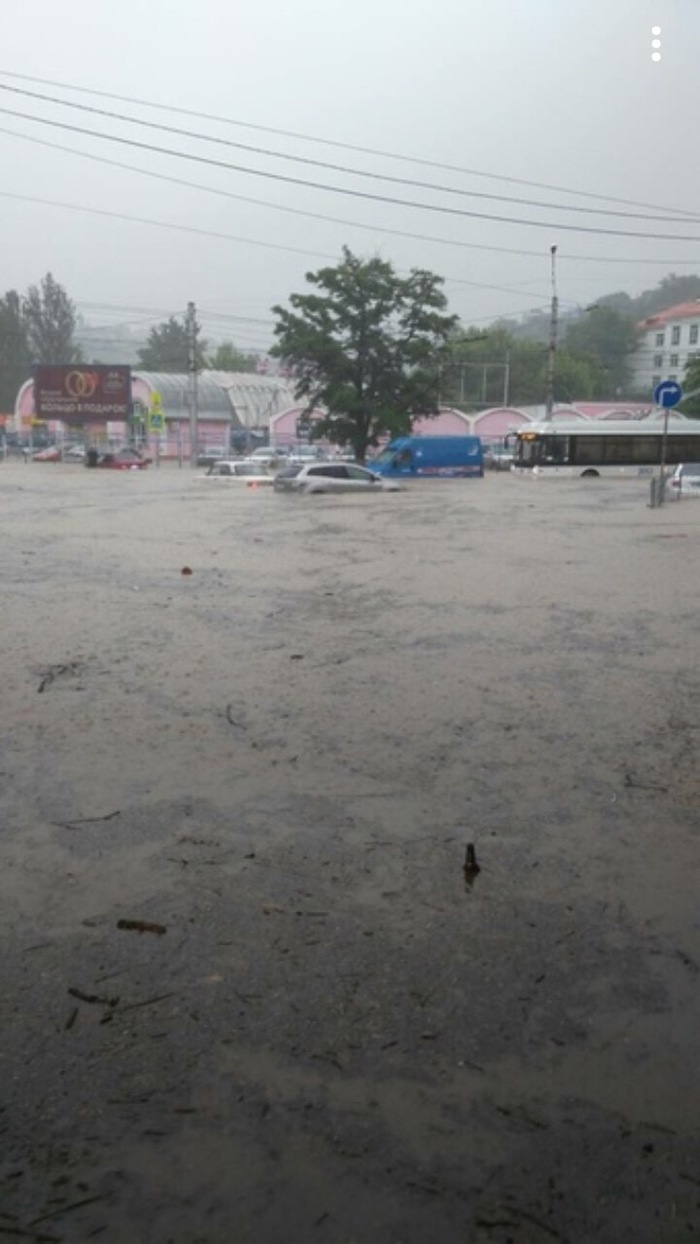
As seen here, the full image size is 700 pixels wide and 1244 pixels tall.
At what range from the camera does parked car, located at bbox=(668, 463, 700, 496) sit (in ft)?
98.8

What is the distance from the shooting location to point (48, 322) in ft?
290

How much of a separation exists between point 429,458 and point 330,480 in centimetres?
1181

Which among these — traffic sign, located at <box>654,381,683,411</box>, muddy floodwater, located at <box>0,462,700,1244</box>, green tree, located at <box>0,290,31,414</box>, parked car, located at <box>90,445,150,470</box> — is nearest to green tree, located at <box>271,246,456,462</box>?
Answer: parked car, located at <box>90,445,150,470</box>

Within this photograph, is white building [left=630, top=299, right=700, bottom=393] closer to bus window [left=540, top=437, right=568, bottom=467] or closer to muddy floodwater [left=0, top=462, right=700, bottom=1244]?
bus window [left=540, top=437, right=568, bottom=467]

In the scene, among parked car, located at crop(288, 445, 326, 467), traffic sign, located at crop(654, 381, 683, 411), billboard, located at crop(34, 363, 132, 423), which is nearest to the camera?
traffic sign, located at crop(654, 381, 683, 411)

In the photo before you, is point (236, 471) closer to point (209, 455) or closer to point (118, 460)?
point (118, 460)

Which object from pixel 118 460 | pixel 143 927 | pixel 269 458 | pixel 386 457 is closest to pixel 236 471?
pixel 386 457

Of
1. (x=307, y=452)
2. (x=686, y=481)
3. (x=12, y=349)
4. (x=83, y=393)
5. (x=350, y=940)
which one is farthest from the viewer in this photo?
(x=12, y=349)

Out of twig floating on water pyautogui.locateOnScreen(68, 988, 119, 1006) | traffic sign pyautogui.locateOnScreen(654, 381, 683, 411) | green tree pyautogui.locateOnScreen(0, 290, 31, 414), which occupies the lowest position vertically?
twig floating on water pyautogui.locateOnScreen(68, 988, 119, 1006)

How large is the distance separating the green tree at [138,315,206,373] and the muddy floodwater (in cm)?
10048

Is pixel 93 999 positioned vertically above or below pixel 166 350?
below

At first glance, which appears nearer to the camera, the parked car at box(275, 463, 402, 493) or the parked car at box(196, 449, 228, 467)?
the parked car at box(275, 463, 402, 493)

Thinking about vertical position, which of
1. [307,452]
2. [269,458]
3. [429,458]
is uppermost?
[307,452]

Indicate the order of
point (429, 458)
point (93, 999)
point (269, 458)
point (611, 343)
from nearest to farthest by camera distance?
point (93, 999), point (429, 458), point (269, 458), point (611, 343)
